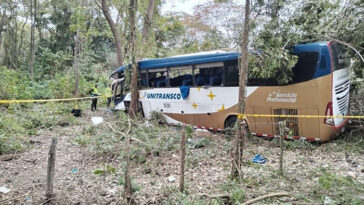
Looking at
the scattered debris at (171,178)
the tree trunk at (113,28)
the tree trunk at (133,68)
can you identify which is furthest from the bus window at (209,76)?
the tree trunk at (113,28)

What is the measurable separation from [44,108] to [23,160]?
6.25 metres

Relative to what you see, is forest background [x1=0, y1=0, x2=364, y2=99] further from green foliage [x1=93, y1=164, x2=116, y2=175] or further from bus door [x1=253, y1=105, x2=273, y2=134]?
green foliage [x1=93, y1=164, x2=116, y2=175]

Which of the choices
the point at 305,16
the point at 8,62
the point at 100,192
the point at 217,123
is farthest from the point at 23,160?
the point at 8,62

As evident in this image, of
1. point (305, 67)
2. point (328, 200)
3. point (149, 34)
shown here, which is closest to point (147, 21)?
point (149, 34)

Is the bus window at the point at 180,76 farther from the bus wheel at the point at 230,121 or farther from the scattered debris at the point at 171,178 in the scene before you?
the scattered debris at the point at 171,178

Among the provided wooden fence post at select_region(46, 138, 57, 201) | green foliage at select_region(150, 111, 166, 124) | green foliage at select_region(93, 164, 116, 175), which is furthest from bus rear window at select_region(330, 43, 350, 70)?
wooden fence post at select_region(46, 138, 57, 201)

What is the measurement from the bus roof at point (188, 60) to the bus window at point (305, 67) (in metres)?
1.40

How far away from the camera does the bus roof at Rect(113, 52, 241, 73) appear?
7470 mm

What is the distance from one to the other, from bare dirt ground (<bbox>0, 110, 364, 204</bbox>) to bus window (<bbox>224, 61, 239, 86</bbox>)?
59.9 inches

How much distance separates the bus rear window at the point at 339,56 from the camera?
6243 millimetres

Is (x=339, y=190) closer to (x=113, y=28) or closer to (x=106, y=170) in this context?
(x=106, y=170)

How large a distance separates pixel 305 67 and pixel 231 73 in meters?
1.88

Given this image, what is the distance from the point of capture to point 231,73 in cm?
742

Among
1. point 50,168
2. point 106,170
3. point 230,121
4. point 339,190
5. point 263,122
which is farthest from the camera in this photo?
point 230,121
